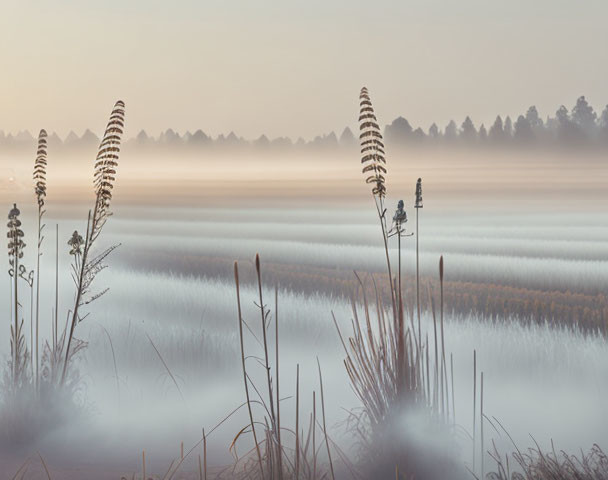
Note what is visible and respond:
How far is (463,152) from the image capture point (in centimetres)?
308

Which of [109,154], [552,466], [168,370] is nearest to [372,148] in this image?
[109,154]

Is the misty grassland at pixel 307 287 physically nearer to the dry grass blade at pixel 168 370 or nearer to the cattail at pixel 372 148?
the dry grass blade at pixel 168 370

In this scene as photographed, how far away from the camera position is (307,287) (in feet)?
9.98

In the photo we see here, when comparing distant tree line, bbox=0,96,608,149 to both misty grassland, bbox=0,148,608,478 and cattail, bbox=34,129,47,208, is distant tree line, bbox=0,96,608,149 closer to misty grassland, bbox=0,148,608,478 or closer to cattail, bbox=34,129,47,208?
misty grassland, bbox=0,148,608,478

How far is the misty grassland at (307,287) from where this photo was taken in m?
2.54

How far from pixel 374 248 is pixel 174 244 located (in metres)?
0.94

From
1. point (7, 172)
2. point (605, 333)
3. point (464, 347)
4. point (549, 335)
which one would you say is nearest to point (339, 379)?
point (464, 347)

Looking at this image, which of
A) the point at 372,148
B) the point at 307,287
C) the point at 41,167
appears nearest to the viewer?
the point at 372,148

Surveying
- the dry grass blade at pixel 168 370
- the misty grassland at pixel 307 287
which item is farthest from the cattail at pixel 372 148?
the dry grass blade at pixel 168 370

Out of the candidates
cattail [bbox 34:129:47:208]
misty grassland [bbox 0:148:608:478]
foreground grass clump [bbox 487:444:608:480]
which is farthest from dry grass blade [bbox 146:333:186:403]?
foreground grass clump [bbox 487:444:608:480]

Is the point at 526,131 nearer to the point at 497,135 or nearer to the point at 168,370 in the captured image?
the point at 497,135

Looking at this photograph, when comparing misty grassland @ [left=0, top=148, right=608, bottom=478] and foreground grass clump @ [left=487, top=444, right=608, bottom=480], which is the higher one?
misty grassland @ [left=0, top=148, right=608, bottom=478]

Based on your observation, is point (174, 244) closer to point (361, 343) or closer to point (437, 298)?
point (437, 298)

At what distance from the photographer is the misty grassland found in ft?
8.32
